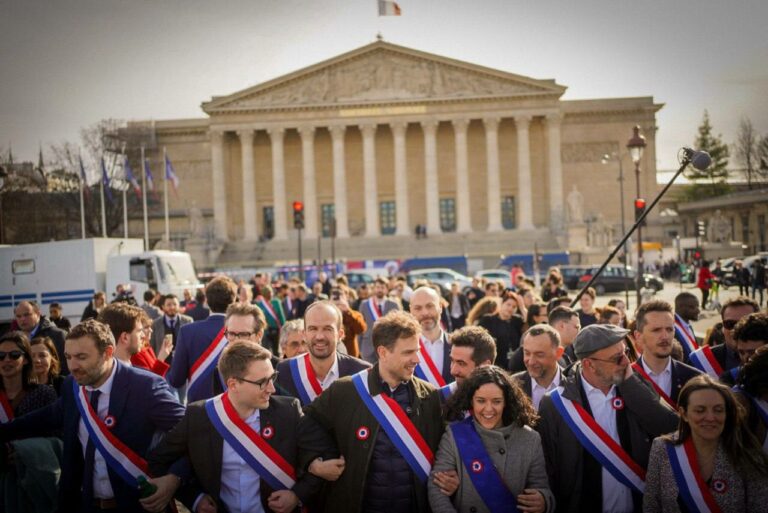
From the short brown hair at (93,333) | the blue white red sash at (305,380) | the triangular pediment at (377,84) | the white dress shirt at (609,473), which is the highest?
the triangular pediment at (377,84)

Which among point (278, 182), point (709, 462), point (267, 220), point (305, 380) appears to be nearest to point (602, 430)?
point (709, 462)

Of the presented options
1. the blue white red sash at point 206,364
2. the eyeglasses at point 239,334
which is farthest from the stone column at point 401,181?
the eyeglasses at point 239,334

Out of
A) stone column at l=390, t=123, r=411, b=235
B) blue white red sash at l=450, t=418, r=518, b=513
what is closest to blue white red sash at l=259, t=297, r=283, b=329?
blue white red sash at l=450, t=418, r=518, b=513

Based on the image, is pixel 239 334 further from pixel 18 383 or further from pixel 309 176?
pixel 309 176

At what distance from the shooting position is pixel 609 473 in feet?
15.4

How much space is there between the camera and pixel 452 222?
6016cm

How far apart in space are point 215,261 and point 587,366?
166 ft

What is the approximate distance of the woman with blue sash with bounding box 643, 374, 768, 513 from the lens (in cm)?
405

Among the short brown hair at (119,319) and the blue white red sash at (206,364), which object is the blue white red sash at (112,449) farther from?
the blue white red sash at (206,364)

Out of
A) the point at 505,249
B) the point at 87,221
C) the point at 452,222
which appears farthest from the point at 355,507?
the point at 452,222

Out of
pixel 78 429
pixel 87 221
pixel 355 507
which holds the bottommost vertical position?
pixel 355 507

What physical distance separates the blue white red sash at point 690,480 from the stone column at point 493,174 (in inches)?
2028

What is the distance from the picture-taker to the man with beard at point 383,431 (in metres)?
4.49

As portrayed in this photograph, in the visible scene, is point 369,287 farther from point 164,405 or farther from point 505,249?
point 505,249
